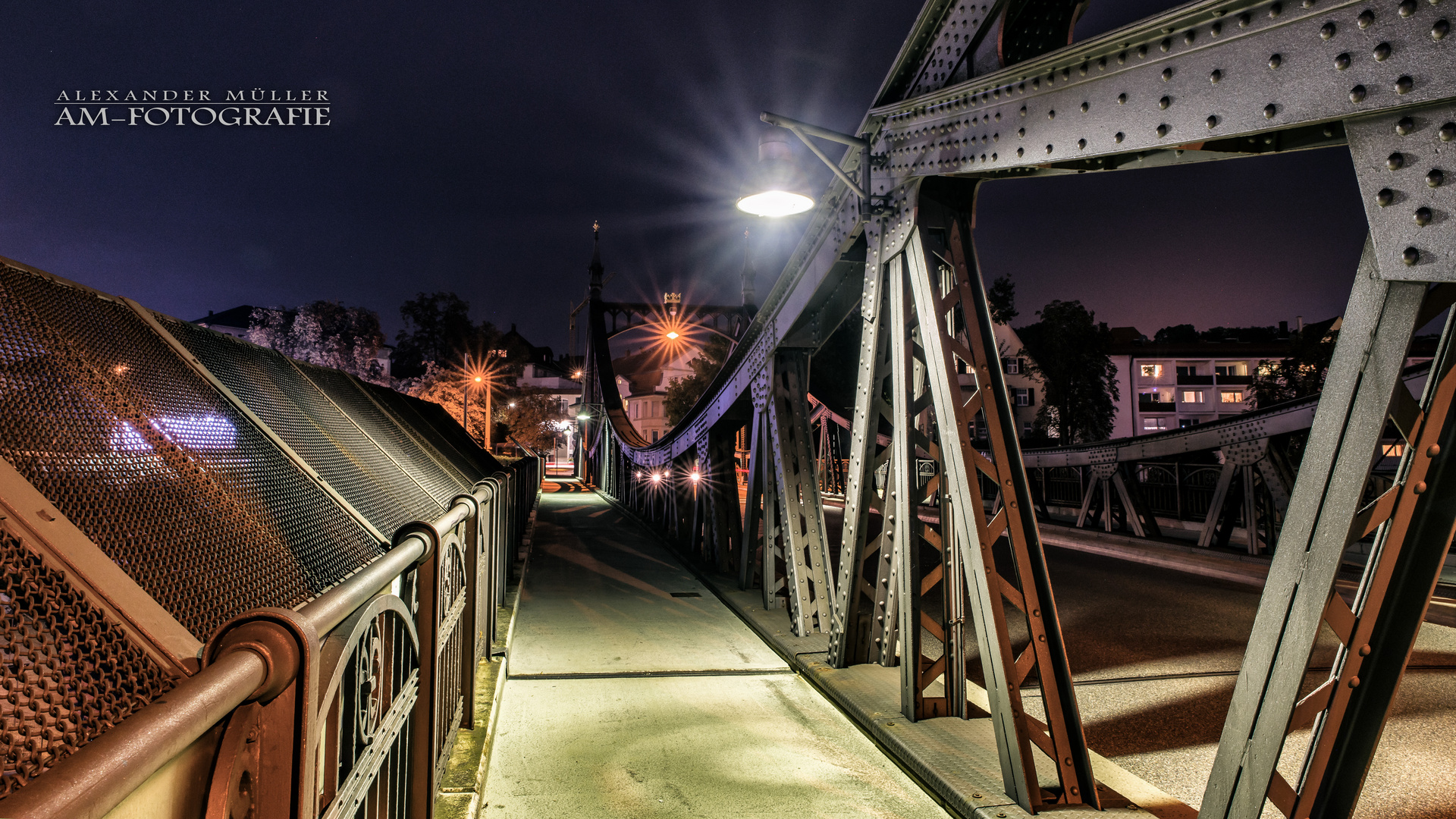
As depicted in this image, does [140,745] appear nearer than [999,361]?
Yes

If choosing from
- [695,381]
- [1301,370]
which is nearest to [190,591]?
[695,381]

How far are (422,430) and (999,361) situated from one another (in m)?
6.01

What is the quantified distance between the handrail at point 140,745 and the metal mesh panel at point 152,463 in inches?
18.0

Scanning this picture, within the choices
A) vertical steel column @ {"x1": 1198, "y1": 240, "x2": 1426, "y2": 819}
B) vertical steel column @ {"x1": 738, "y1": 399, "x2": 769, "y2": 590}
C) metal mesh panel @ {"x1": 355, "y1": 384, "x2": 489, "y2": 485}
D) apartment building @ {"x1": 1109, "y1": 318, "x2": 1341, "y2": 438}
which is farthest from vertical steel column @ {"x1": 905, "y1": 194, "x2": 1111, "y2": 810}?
apartment building @ {"x1": 1109, "y1": 318, "x2": 1341, "y2": 438}

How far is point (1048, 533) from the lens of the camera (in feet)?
50.8

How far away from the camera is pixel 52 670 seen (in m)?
1.05

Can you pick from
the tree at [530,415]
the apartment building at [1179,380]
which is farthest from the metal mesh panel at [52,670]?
the apartment building at [1179,380]

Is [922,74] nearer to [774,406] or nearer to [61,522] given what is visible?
[774,406]

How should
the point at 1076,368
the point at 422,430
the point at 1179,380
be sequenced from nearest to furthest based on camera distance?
1. the point at 422,430
2. the point at 1076,368
3. the point at 1179,380

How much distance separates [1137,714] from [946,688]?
154 cm

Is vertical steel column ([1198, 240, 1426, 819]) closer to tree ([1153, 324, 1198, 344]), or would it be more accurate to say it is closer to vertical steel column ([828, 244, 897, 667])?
vertical steel column ([828, 244, 897, 667])

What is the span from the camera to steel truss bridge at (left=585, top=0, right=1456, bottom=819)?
2117 millimetres

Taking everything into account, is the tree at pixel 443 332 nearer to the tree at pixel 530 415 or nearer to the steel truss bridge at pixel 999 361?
the tree at pixel 530 415

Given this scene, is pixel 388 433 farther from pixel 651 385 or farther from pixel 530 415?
pixel 651 385
